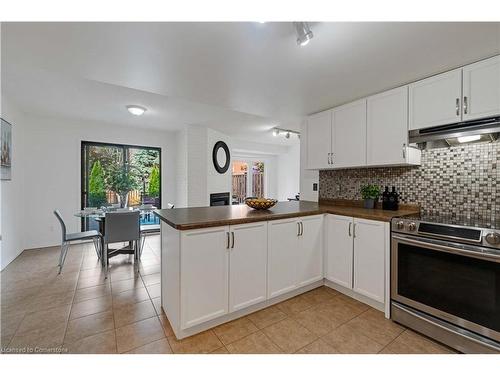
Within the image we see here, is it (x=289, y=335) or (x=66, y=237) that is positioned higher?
(x=66, y=237)

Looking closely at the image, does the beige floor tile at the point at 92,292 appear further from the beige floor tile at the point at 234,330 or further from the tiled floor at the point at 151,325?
the beige floor tile at the point at 234,330

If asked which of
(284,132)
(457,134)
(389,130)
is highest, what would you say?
(284,132)

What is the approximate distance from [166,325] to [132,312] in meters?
0.44

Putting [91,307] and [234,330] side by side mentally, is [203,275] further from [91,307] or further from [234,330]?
[91,307]

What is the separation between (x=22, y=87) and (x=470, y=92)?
4780 mm

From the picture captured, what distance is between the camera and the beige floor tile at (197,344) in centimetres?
160

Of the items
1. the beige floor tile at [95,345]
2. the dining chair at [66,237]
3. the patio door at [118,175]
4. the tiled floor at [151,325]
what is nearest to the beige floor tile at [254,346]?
the tiled floor at [151,325]

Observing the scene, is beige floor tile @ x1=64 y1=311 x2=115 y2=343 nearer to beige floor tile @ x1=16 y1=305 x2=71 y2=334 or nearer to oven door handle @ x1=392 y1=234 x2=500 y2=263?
beige floor tile @ x1=16 y1=305 x2=71 y2=334

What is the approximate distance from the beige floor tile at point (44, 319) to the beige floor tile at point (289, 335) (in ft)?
5.81

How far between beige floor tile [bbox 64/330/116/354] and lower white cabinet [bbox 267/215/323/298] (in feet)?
4.25

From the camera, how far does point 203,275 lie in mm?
1738

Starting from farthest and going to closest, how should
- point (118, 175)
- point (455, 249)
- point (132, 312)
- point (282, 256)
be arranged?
1. point (118, 175)
2. point (282, 256)
3. point (132, 312)
4. point (455, 249)

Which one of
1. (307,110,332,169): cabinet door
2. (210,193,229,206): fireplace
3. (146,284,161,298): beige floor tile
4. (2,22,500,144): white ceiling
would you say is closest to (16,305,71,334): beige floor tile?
(146,284,161,298): beige floor tile

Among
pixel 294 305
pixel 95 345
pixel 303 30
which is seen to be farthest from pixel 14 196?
pixel 303 30
